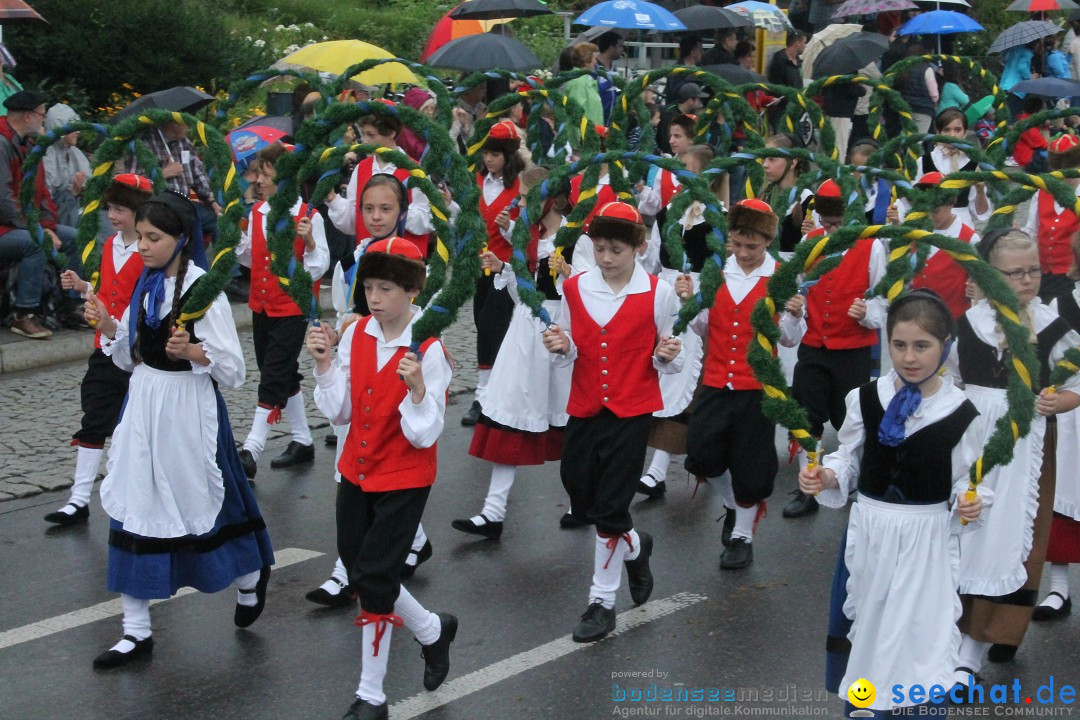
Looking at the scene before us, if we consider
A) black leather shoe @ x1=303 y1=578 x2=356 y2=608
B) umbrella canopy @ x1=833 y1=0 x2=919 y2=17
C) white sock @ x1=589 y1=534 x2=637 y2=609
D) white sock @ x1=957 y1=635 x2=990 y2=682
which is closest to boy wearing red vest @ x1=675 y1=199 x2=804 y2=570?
white sock @ x1=589 y1=534 x2=637 y2=609

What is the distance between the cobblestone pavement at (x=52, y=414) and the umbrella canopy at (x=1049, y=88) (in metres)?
6.67

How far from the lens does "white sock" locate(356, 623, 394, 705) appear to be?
513 cm

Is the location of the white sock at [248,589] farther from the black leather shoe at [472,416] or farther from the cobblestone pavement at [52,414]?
the black leather shoe at [472,416]

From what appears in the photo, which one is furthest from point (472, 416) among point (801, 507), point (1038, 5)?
point (1038, 5)

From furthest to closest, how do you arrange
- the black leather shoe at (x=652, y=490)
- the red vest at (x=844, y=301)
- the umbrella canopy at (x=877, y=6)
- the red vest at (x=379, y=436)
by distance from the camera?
the umbrella canopy at (x=877, y=6) < the black leather shoe at (x=652, y=490) < the red vest at (x=844, y=301) < the red vest at (x=379, y=436)

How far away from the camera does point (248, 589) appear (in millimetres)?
5965

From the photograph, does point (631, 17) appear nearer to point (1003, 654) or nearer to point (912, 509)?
point (1003, 654)

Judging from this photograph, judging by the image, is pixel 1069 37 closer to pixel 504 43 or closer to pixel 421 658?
pixel 504 43

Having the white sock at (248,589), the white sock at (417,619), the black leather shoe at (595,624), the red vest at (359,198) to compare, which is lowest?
the black leather shoe at (595,624)

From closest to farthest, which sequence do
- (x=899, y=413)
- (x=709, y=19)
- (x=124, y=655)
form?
(x=899, y=413), (x=124, y=655), (x=709, y=19)

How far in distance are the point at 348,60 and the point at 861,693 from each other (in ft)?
32.9

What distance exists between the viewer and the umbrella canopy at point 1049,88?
14.0 meters

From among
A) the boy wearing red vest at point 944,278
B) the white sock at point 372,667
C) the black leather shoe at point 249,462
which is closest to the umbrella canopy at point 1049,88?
the boy wearing red vest at point 944,278

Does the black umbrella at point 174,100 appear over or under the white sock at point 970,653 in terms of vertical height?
over
